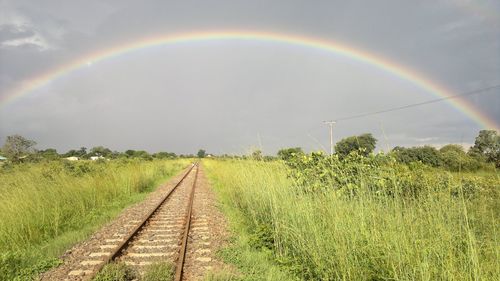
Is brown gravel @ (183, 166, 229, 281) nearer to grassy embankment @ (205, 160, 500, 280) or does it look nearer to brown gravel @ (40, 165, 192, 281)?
grassy embankment @ (205, 160, 500, 280)

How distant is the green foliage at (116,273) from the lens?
19.0 feet

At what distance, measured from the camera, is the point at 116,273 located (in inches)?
232

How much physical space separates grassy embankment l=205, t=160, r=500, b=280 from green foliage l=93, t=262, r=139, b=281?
1.84 metres

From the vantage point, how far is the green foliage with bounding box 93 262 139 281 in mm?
5805

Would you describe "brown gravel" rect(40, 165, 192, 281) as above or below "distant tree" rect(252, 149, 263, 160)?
below

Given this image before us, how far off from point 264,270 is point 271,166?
147 inches

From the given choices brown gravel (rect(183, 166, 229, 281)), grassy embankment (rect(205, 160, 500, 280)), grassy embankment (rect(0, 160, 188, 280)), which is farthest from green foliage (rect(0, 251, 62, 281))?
grassy embankment (rect(205, 160, 500, 280))

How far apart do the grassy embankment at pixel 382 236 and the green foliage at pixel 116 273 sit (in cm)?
184

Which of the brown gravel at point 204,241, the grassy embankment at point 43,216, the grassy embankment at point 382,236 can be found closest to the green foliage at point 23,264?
the grassy embankment at point 43,216

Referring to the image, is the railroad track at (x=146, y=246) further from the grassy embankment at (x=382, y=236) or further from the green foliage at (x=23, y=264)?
the grassy embankment at (x=382, y=236)

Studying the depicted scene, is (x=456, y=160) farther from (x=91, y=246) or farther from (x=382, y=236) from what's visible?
(x=91, y=246)

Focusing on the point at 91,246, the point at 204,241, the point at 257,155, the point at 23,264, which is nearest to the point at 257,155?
the point at 257,155

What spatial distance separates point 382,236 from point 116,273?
13.4 ft

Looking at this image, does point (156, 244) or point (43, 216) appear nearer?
point (156, 244)
